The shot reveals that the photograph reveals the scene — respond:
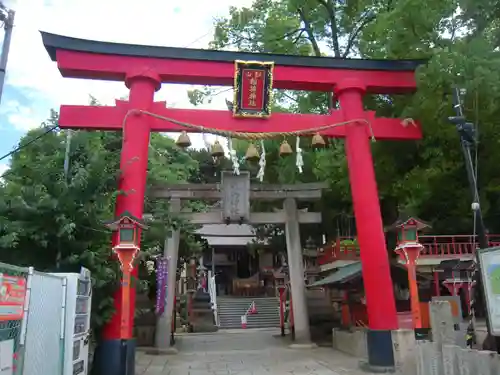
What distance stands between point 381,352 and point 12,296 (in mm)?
7775

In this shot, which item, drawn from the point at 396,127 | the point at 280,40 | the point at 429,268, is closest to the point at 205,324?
the point at 429,268

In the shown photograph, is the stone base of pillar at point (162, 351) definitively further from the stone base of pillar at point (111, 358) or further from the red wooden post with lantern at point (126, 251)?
the red wooden post with lantern at point (126, 251)

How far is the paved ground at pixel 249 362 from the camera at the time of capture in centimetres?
1044

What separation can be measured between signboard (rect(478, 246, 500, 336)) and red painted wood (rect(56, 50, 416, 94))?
6.81 metres

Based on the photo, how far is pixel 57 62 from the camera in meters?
10.9

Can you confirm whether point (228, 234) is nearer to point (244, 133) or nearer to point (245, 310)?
point (245, 310)

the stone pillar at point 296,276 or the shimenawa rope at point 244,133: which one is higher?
the shimenawa rope at point 244,133

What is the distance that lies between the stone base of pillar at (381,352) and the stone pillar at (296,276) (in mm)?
4955

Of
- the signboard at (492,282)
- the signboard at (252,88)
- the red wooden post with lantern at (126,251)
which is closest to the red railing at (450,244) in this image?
the signboard at (252,88)

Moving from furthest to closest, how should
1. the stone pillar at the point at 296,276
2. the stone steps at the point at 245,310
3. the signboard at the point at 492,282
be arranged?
the stone steps at the point at 245,310 → the stone pillar at the point at 296,276 → the signboard at the point at 492,282

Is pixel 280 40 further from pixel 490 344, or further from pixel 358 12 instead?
pixel 490 344

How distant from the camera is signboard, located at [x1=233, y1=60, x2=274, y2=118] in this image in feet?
37.8

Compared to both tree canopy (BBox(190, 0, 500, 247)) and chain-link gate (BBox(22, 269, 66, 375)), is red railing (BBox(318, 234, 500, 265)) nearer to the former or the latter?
tree canopy (BBox(190, 0, 500, 247))

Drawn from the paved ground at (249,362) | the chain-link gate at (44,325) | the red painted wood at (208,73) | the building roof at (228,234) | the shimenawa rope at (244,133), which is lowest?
the paved ground at (249,362)
